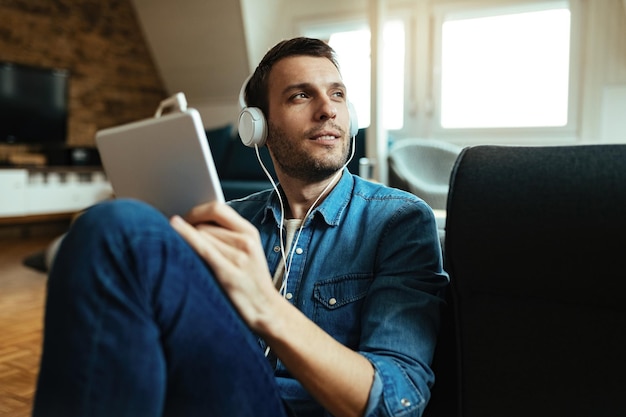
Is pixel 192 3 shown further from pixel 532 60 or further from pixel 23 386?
pixel 23 386

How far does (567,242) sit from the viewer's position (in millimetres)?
659

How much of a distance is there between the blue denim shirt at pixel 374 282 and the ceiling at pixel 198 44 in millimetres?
4196

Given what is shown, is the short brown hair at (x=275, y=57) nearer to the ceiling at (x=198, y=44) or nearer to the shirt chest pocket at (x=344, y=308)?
the shirt chest pocket at (x=344, y=308)

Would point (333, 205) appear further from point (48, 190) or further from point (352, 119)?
point (48, 190)

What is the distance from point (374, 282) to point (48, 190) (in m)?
4.65

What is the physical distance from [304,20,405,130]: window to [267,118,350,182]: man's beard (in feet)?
11.2

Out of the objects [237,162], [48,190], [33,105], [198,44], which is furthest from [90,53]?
[237,162]

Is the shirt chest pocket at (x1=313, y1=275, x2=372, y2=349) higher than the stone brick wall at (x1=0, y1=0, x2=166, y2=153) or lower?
lower

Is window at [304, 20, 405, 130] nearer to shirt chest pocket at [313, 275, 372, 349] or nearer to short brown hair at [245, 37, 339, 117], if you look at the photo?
short brown hair at [245, 37, 339, 117]

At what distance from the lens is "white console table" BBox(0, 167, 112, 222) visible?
179 inches

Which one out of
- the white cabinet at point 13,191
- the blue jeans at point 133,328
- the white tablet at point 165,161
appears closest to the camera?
the blue jeans at point 133,328

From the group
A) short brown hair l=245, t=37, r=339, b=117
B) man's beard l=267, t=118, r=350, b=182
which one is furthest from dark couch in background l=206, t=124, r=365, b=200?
man's beard l=267, t=118, r=350, b=182

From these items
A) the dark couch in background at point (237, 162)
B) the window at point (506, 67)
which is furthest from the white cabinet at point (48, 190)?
the window at point (506, 67)

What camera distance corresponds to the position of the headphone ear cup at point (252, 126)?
3.69 feet
